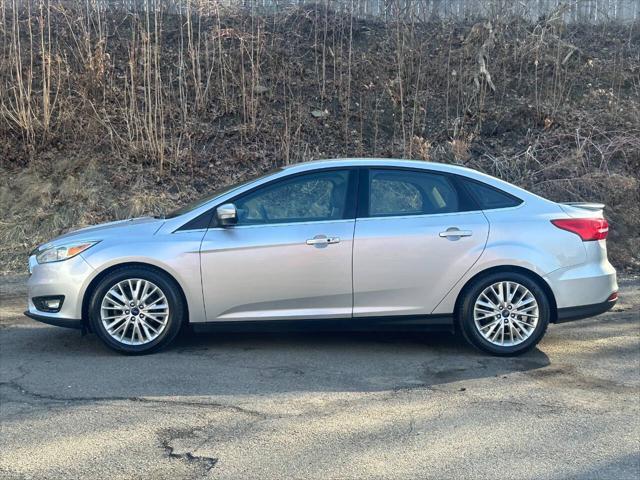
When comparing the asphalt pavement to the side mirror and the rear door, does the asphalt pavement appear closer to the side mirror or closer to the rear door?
the rear door

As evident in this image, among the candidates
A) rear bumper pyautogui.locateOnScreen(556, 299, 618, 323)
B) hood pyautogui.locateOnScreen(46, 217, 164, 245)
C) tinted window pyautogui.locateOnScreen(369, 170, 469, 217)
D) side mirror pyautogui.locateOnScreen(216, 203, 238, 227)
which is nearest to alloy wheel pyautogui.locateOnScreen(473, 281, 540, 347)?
rear bumper pyautogui.locateOnScreen(556, 299, 618, 323)

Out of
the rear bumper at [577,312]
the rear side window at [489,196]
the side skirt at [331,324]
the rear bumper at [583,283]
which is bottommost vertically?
the side skirt at [331,324]

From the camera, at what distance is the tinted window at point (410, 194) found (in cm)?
655

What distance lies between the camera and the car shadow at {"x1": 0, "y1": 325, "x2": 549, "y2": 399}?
225 inches

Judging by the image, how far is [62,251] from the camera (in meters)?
6.47

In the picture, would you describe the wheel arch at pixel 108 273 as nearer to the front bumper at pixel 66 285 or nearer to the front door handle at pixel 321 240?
the front bumper at pixel 66 285

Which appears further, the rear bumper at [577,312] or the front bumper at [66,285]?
the rear bumper at [577,312]

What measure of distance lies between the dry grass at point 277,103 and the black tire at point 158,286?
17.1 ft

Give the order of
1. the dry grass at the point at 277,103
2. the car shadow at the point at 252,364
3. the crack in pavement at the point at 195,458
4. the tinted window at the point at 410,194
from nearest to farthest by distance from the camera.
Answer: the crack in pavement at the point at 195,458
the car shadow at the point at 252,364
the tinted window at the point at 410,194
the dry grass at the point at 277,103

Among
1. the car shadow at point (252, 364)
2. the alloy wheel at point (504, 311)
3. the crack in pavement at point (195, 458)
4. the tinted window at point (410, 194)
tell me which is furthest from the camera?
the tinted window at point (410, 194)

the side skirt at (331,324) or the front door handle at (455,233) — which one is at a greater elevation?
the front door handle at (455,233)

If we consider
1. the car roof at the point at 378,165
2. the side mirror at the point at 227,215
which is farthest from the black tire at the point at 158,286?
the car roof at the point at 378,165

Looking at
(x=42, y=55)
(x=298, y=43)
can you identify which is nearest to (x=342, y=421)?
(x=42, y=55)

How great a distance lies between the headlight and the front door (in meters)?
1.02
